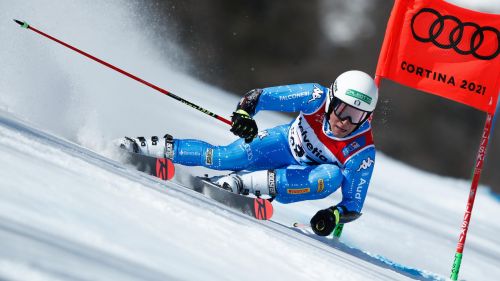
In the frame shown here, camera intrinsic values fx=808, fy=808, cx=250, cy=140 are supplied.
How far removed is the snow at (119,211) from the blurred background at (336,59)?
432 cm

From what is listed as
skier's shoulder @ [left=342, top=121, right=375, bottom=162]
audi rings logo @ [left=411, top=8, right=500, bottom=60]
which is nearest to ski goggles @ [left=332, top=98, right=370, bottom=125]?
skier's shoulder @ [left=342, top=121, right=375, bottom=162]

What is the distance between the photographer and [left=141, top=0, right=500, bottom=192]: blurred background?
17.9 m

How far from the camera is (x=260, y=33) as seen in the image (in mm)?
18516

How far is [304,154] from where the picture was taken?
5762 millimetres

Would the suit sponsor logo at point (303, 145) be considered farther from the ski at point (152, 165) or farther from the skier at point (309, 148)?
the ski at point (152, 165)

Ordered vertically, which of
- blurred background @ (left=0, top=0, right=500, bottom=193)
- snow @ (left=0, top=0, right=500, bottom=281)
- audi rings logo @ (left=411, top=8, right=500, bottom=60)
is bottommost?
snow @ (left=0, top=0, right=500, bottom=281)

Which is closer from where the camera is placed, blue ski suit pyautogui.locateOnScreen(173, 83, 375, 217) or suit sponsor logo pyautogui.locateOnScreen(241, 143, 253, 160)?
blue ski suit pyautogui.locateOnScreen(173, 83, 375, 217)

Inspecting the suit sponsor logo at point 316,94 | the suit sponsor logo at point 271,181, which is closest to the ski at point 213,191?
the suit sponsor logo at point 271,181

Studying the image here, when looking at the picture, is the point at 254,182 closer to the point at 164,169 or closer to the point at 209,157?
the point at 209,157

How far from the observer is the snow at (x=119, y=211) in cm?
227

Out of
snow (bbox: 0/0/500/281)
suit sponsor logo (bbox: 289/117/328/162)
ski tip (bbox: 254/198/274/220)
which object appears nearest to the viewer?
snow (bbox: 0/0/500/281)

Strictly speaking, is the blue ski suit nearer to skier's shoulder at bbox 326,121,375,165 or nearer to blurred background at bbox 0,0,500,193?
skier's shoulder at bbox 326,121,375,165

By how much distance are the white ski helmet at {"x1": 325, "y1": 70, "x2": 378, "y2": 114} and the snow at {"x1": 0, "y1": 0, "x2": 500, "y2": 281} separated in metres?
0.93

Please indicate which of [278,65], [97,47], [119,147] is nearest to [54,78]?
[119,147]
